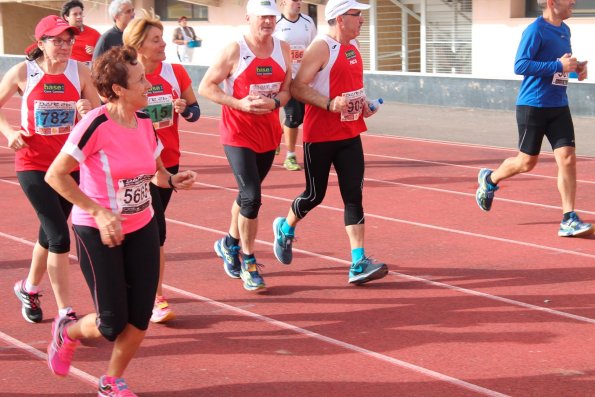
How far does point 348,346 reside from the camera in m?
6.10

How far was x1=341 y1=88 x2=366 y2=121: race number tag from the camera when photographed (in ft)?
24.6

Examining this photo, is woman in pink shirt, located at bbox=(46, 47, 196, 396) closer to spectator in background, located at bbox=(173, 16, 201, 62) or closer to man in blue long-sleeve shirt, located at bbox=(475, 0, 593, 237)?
man in blue long-sleeve shirt, located at bbox=(475, 0, 593, 237)

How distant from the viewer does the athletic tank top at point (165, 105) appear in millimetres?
6668

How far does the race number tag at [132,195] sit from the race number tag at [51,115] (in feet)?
5.30

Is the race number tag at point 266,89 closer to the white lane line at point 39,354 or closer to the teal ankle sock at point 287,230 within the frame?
the teal ankle sock at point 287,230

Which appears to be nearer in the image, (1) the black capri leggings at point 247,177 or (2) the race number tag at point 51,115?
(2) the race number tag at point 51,115

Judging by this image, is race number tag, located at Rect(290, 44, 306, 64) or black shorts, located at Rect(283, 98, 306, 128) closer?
race number tag, located at Rect(290, 44, 306, 64)

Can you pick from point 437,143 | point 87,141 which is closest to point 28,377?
point 87,141

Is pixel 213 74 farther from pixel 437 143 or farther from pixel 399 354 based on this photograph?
pixel 437 143

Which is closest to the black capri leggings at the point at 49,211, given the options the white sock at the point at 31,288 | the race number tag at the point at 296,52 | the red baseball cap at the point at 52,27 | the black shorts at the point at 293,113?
the white sock at the point at 31,288

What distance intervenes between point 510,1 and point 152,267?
19219mm

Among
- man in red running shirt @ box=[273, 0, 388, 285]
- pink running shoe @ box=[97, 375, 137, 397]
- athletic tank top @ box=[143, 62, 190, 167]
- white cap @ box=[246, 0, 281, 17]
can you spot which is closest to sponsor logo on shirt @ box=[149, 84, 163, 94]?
athletic tank top @ box=[143, 62, 190, 167]

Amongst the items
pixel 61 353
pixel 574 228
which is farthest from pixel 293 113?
pixel 61 353

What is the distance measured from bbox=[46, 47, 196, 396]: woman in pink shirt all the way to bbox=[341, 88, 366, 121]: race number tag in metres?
2.64
